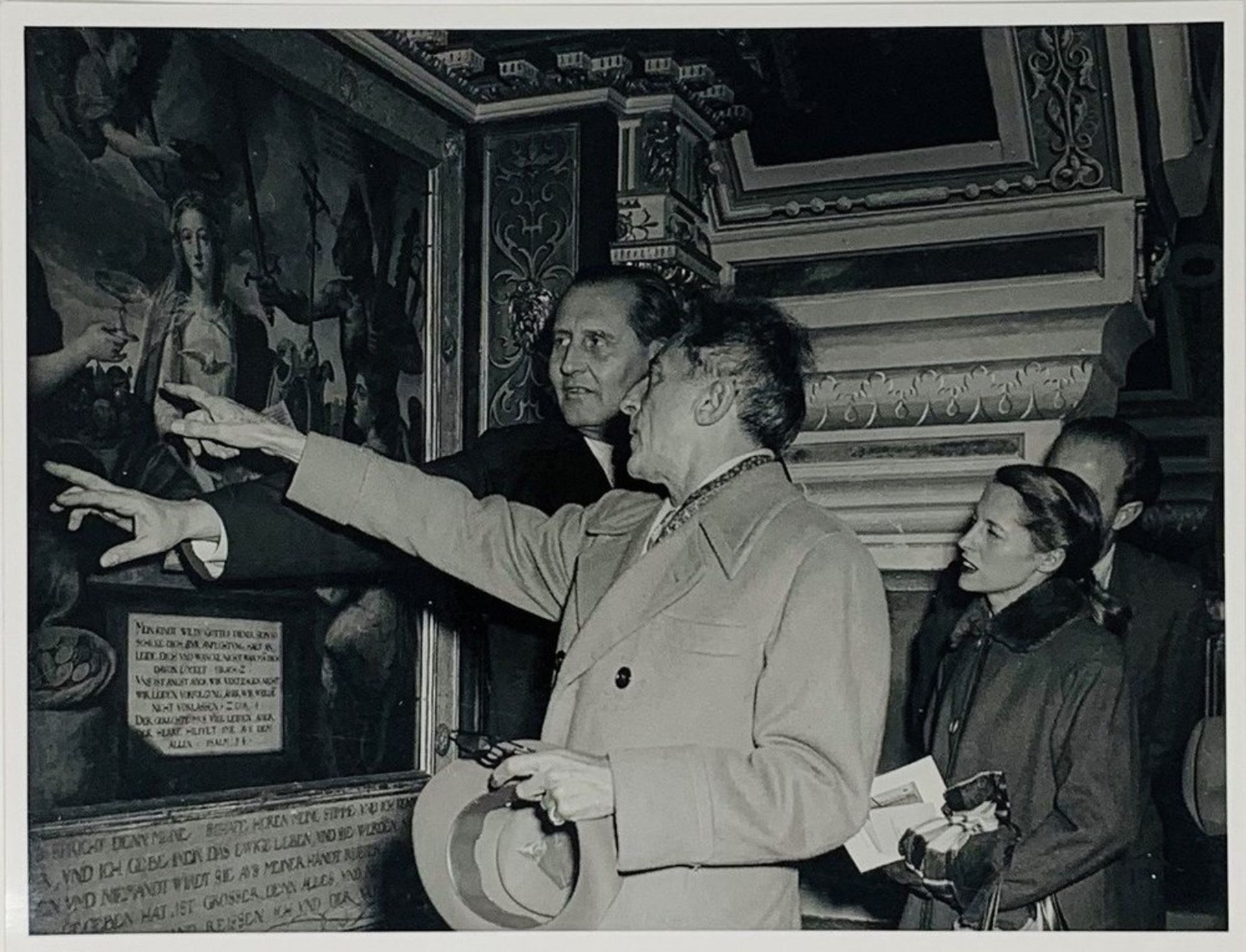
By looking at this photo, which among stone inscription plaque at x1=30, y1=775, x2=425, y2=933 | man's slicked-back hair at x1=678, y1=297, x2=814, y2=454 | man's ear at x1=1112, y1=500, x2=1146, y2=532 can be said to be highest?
man's slicked-back hair at x1=678, y1=297, x2=814, y2=454

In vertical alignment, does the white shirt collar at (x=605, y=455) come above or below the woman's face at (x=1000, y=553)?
above

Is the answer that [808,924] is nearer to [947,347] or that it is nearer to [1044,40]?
[947,347]

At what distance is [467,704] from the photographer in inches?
111

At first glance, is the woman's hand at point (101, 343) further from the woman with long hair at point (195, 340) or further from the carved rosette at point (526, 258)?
the carved rosette at point (526, 258)

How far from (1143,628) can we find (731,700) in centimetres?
69

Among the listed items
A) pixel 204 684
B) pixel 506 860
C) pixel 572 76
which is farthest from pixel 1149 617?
pixel 204 684

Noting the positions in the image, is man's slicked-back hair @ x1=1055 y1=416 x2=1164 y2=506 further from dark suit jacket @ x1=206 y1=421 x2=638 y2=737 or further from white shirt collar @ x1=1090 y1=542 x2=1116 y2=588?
dark suit jacket @ x1=206 y1=421 x2=638 y2=737

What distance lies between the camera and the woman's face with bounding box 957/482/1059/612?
275 centimetres

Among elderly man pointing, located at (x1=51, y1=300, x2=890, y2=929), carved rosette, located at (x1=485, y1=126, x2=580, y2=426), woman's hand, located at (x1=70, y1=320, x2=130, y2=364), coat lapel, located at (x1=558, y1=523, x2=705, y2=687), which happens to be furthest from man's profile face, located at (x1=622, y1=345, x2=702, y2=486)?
woman's hand, located at (x1=70, y1=320, x2=130, y2=364)

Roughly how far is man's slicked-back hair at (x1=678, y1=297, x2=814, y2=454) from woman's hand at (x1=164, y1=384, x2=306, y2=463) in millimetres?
666

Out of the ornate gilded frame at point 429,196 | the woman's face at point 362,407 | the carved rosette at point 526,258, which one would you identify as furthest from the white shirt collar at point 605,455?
the woman's face at point 362,407

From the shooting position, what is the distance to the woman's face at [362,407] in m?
2.87

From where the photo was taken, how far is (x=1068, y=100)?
283 cm

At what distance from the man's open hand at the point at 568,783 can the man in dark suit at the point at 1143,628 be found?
52 cm
